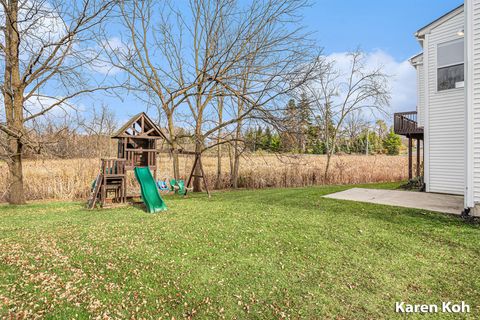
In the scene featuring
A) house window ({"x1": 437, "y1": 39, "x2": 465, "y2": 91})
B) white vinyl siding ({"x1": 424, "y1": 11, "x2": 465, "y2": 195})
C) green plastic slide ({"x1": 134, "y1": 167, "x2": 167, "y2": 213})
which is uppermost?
house window ({"x1": 437, "y1": 39, "x2": 465, "y2": 91})

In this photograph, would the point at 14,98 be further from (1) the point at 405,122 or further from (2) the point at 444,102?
(1) the point at 405,122

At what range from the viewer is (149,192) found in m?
7.30

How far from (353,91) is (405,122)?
5063mm

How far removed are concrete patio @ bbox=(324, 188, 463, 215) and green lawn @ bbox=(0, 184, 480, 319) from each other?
1233 mm

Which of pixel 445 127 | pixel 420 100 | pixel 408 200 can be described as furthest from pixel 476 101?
pixel 420 100

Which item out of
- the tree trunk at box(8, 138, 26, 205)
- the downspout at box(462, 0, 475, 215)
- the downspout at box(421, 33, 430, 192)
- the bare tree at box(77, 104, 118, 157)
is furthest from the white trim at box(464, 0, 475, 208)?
the bare tree at box(77, 104, 118, 157)

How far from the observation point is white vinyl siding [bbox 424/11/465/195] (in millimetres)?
9172

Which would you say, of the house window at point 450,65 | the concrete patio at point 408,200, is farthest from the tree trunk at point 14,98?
the house window at point 450,65

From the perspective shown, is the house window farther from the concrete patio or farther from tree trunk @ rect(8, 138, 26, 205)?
tree trunk @ rect(8, 138, 26, 205)

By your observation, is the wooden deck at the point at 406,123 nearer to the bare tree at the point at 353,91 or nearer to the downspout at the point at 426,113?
the downspout at the point at 426,113

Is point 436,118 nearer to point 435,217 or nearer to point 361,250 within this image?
point 435,217

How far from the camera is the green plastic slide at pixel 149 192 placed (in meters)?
6.93

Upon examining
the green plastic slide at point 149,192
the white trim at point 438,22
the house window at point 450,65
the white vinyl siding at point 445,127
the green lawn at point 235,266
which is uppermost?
the white trim at point 438,22

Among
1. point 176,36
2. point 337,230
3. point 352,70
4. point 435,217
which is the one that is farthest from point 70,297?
point 352,70
